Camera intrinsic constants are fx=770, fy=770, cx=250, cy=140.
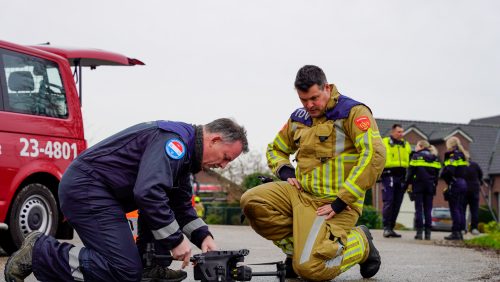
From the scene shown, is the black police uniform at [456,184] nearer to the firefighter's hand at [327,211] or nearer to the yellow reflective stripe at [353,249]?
the yellow reflective stripe at [353,249]

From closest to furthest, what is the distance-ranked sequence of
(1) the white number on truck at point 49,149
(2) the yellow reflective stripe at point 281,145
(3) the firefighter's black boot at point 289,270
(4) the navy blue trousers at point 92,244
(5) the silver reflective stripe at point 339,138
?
(4) the navy blue trousers at point 92,244 < (5) the silver reflective stripe at point 339,138 < (3) the firefighter's black boot at point 289,270 < (2) the yellow reflective stripe at point 281,145 < (1) the white number on truck at point 49,149

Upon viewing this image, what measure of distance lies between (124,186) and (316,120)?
1926 millimetres

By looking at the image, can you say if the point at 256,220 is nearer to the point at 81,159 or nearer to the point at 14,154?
the point at 81,159

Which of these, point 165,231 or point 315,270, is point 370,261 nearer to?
point 315,270

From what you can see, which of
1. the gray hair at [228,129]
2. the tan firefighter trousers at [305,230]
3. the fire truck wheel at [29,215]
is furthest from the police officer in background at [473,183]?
the gray hair at [228,129]

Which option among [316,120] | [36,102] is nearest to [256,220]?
[316,120]

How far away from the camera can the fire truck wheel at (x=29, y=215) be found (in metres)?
8.00

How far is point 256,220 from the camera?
241 inches

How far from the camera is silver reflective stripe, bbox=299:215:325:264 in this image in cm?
566

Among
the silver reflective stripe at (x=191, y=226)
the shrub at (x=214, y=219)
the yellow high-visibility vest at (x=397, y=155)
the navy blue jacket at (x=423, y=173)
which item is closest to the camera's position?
the silver reflective stripe at (x=191, y=226)

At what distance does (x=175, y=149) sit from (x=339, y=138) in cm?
186

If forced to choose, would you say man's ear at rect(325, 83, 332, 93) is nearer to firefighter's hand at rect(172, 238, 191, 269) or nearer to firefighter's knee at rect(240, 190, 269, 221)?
firefighter's knee at rect(240, 190, 269, 221)

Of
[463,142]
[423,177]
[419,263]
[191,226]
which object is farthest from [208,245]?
[463,142]

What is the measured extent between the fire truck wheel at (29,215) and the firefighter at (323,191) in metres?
3.05
